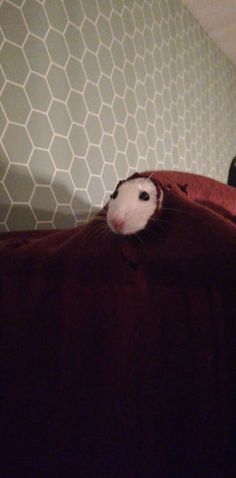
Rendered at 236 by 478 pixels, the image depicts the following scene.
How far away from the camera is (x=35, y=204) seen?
2.92 feet

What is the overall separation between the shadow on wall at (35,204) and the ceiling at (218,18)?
1352 millimetres

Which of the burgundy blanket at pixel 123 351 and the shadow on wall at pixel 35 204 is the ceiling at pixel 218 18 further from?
the burgundy blanket at pixel 123 351

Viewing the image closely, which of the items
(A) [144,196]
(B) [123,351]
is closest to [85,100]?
(A) [144,196]

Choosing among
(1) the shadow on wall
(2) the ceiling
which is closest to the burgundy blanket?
(1) the shadow on wall

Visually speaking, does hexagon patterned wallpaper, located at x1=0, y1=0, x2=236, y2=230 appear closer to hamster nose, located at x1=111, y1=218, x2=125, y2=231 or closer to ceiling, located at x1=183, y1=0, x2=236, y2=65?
ceiling, located at x1=183, y1=0, x2=236, y2=65

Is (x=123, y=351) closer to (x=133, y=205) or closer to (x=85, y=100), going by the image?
(x=133, y=205)

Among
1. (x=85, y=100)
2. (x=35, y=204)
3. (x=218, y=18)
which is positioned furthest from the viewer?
(x=218, y=18)

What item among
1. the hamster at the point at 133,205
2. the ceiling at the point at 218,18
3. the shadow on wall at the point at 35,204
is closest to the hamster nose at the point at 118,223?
the hamster at the point at 133,205

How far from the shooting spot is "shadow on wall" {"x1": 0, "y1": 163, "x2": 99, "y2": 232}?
2.67 ft

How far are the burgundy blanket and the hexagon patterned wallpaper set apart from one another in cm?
41

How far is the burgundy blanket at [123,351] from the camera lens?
13.1 inches

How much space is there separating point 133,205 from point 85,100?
0.75m

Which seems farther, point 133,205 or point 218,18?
→ point 218,18

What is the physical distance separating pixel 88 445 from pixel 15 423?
127 mm
